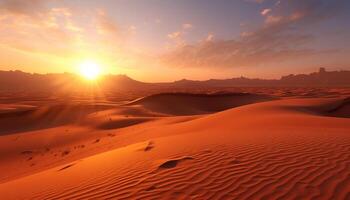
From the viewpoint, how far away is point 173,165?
4.66 m

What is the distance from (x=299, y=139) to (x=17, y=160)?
1028 cm

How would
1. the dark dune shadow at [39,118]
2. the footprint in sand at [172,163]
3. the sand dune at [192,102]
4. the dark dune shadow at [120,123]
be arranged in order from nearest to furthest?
the footprint in sand at [172,163], the dark dune shadow at [120,123], the dark dune shadow at [39,118], the sand dune at [192,102]

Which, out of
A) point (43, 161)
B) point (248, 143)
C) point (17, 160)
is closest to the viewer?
point (248, 143)

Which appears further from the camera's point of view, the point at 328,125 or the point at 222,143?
the point at 328,125

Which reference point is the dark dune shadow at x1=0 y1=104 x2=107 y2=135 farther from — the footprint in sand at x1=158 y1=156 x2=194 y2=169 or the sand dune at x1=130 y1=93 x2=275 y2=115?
the footprint in sand at x1=158 y1=156 x2=194 y2=169

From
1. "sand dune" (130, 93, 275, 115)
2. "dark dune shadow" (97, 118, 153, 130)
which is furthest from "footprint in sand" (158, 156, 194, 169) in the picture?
"sand dune" (130, 93, 275, 115)

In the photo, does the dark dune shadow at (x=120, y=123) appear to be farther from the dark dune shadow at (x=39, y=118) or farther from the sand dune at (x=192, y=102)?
the sand dune at (x=192, y=102)

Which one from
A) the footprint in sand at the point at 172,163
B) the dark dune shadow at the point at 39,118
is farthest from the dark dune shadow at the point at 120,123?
the footprint in sand at the point at 172,163

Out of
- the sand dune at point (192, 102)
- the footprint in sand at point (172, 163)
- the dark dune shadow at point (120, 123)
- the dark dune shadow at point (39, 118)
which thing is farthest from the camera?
the sand dune at point (192, 102)

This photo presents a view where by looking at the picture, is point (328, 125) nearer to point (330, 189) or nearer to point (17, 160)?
point (330, 189)

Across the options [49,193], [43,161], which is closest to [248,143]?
[49,193]

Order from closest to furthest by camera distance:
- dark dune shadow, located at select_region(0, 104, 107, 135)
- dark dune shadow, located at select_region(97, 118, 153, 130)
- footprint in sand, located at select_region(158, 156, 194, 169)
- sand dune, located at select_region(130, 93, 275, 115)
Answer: footprint in sand, located at select_region(158, 156, 194, 169), dark dune shadow, located at select_region(97, 118, 153, 130), dark dune shadow, located at select_region(0, 104, 107, 135), sand dune, located at select_region(130, 93, 275, 115)

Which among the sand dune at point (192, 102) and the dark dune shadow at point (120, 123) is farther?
the sand dune at point (192, 102)

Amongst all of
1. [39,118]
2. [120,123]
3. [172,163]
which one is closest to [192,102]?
[120,123]
